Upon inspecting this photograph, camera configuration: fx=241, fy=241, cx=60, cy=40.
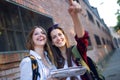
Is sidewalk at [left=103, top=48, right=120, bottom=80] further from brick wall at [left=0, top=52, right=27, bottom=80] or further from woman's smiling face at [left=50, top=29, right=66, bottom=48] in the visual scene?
woman's smiling face at [left=50, top=29, right=66, bottom=48]

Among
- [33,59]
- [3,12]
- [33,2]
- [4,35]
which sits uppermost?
[33,2]

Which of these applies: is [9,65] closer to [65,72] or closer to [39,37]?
[39,37]

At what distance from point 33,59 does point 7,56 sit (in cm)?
200

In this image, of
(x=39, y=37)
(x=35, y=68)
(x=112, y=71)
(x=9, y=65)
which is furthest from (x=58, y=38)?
(x=112, y=71)

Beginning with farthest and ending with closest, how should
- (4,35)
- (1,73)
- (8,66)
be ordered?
1. (4,35)
2. (8,66)
3. (1,73)

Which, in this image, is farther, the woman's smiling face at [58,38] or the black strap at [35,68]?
the woman's smiling face at [58,38]

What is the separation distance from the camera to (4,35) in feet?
14.8

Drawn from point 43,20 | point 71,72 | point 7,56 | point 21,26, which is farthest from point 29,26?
point 71,72

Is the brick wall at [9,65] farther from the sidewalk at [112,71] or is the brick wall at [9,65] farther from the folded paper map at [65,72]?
the sidewalk at [112,71]

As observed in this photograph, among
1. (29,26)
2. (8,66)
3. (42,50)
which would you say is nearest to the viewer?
(42,50)

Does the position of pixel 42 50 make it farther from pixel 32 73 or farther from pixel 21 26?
pixel 21 26

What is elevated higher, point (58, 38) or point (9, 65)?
point (58, 38)

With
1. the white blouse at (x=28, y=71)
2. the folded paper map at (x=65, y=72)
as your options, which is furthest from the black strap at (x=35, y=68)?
the folded paper map at (x=65, y=72)

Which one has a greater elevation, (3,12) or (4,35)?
(3,12)
